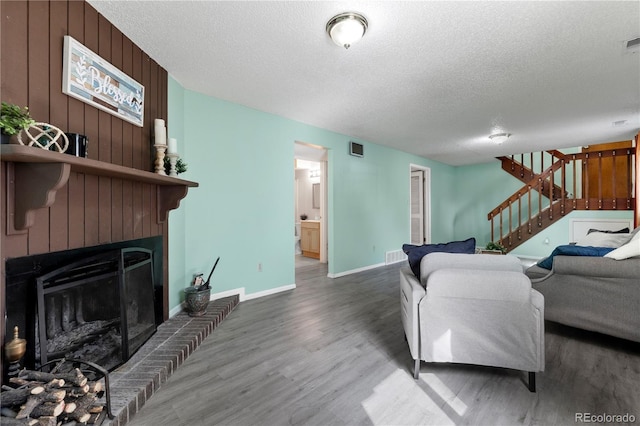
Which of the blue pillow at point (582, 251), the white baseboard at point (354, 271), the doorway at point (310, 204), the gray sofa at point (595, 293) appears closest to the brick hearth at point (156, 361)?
the white baseboard at point (354, 271)

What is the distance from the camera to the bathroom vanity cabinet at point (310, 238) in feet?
20.4

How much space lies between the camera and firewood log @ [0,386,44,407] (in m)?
1.15

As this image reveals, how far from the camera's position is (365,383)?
1.77 m

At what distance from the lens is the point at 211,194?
3.06 metres

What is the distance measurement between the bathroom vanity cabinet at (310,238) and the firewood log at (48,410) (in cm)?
512

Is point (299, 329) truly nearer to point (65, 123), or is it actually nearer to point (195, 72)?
point (65, 123)

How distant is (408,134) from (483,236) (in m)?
4.52

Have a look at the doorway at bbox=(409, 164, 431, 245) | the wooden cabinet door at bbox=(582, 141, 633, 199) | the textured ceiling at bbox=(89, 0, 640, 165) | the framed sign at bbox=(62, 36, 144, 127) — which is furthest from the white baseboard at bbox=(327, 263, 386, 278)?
the wooden cabinet door at bbox=(582, 141, 633, 199)

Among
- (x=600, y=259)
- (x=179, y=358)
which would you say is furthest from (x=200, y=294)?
(x=600, y=259)

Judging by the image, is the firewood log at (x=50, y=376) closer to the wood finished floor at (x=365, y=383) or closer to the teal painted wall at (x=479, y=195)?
A: the wood finished floor at (x=365, y=383)

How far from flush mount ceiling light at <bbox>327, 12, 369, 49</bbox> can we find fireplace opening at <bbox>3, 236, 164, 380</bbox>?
6.95 ft

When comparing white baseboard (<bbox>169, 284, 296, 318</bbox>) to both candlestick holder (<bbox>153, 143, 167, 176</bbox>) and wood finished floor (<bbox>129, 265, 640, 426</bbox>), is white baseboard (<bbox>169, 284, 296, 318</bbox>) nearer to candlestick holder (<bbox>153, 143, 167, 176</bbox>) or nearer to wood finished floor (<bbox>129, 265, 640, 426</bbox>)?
wood finished floor (<bbox>129, 265, 640, 426</bbox>)

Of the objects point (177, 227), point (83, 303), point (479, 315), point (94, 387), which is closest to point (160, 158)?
point (177, 227)

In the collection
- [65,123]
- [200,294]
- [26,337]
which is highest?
[65,123]
